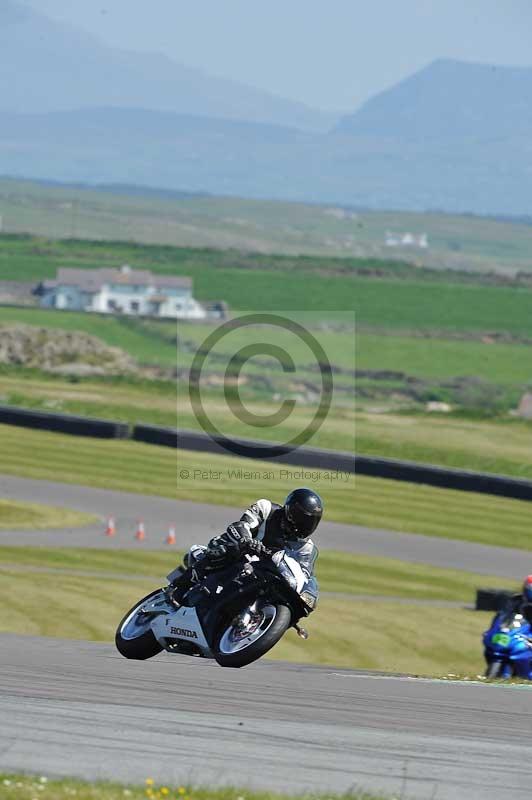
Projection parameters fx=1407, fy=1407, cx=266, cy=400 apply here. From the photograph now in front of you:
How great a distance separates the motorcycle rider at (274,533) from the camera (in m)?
11.9

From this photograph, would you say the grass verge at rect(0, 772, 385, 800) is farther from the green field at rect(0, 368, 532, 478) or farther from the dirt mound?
the dirt mound

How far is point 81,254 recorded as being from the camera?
196 metres

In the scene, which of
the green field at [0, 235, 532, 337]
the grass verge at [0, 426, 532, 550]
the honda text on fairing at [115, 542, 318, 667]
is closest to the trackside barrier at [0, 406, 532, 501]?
the grass verge at [0, 426, 532, 550]

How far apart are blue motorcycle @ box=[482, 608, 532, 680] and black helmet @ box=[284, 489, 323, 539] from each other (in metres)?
4.18

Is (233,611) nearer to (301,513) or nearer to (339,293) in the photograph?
(301,513)

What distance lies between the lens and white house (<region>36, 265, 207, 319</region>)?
15800cm

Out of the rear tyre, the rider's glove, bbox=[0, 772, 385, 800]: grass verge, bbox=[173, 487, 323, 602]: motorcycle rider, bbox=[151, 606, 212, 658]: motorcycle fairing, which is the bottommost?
the rear tyre

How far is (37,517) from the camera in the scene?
3281 cm

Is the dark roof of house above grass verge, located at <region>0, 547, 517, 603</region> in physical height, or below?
above

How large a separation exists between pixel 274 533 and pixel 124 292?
155m

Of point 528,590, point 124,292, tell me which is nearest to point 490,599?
point 528,590

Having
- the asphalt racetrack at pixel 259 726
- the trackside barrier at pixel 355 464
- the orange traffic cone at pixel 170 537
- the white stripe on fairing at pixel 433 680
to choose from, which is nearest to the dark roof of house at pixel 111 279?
the trackside barrier at pixel 355 464

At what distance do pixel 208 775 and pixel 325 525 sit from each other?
28.4m

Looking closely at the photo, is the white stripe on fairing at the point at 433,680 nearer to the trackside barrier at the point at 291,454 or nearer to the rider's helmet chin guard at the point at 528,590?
the rider's helmet chin guard at the point at 528,590
